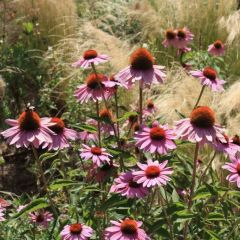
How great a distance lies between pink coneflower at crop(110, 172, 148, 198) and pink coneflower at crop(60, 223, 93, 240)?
0.17 meters

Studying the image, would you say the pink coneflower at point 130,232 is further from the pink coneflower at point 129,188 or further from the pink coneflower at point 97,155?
the pink coneflower at point 97,155

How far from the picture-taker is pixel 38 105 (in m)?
4.32

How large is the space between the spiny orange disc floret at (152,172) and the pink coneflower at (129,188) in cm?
8

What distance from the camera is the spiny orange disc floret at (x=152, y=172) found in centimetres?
169

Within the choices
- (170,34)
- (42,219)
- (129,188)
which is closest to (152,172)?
(129,188)

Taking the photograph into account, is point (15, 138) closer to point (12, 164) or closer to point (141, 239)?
point (141, 239)

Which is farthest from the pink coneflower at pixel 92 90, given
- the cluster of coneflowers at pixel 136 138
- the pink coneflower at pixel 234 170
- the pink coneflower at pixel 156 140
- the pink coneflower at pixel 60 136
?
the pink coneflower at pixel 234 170

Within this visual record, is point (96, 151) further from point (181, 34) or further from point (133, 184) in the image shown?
point (181, 34)

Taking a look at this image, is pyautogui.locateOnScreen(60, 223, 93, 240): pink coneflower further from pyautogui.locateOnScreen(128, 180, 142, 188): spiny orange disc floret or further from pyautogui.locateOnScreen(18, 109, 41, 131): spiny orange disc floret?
pyautogui.locateOnScreen(18, 109, 41, 131): spiny orange disc floret

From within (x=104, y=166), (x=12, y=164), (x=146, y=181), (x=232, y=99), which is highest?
(x=146, y=181)

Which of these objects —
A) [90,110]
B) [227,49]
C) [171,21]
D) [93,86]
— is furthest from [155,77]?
[171,21]

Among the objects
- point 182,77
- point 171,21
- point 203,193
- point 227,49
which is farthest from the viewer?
point 171,21

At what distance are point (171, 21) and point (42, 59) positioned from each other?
4.57 feet

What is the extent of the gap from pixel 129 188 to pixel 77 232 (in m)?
0.23
